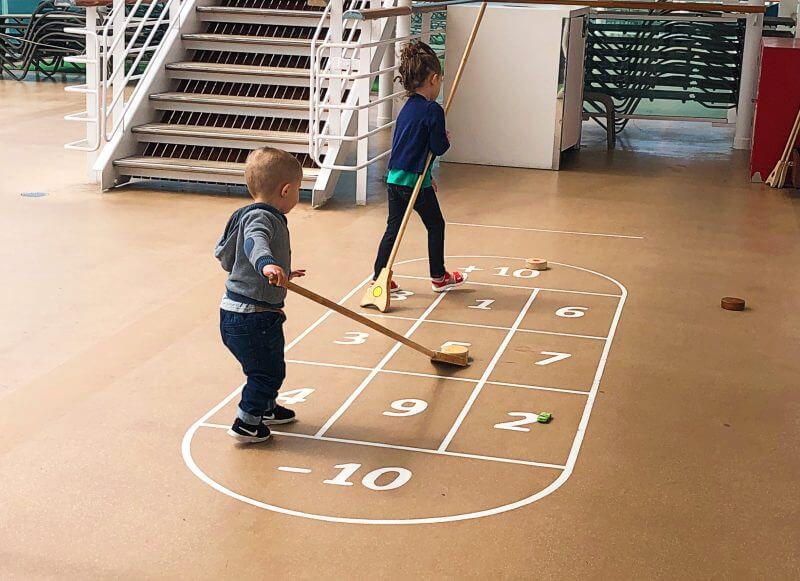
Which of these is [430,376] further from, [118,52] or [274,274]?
[118,52]

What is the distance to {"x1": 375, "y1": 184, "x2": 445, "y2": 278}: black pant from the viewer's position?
5512 mm

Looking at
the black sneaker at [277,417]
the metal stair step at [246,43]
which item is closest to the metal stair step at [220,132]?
the metal stair step at [246,43]

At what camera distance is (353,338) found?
4805mm

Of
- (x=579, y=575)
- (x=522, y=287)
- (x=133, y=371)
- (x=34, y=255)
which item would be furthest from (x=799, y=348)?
(x=34, y=255)

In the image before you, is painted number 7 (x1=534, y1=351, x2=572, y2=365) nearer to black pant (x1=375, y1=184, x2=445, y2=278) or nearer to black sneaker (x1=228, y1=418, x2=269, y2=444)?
black pant (x1=375, y1=184, x2=445, y2=278)

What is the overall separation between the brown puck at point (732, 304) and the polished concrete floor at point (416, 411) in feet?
0.25

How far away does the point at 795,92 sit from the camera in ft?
27.8

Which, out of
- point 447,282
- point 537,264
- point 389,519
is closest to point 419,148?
point 447,282

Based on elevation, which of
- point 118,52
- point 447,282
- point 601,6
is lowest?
point 447,282

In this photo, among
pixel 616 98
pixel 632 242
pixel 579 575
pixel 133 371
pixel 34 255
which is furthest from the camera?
pixel 616 98

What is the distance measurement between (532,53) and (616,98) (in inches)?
95.9

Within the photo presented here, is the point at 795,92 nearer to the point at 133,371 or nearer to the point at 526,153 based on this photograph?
the point at 526,153

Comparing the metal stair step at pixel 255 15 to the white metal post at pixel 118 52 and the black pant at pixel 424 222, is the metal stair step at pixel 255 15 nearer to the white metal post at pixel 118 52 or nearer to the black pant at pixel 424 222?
the white metal post at pixel 118 52

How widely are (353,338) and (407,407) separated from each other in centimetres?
81
